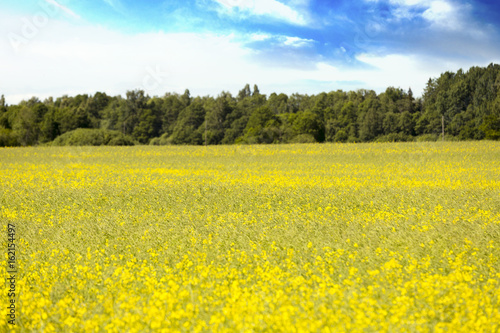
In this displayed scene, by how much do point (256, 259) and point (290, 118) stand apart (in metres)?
73.3

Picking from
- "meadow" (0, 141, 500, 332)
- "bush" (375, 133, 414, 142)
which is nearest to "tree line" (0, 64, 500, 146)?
"bush" (375, 133, 414, 142)

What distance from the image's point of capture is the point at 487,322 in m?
4.88

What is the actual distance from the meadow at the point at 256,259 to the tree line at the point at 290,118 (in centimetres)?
4425

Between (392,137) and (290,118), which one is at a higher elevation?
(290,118)

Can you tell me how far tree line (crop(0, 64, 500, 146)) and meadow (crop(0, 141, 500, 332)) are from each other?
44.2 metres

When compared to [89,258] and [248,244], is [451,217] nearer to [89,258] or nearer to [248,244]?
[248,244]

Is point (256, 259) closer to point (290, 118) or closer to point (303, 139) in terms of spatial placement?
point (303, 139)

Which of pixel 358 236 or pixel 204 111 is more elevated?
A: pixel 204 111

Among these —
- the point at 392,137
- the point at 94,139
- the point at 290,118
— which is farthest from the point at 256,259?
the point at 290,118

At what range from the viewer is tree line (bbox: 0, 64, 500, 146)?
62.4m

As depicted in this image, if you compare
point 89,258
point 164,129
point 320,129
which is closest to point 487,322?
point 89,258

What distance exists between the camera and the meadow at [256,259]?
513cm

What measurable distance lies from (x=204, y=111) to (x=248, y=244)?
86647 millimetres

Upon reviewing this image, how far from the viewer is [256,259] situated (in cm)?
730
